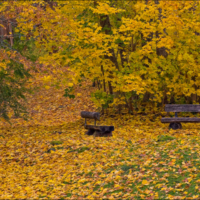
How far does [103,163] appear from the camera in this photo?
7.70m

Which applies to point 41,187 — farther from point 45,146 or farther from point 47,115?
point 47,115

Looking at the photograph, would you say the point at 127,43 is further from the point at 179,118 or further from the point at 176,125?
the point at 176,125

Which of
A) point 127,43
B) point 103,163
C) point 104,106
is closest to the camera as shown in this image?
point 103,163

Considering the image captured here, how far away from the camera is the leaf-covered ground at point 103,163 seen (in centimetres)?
588

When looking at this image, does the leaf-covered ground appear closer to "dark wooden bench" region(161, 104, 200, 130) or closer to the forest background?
the forest background

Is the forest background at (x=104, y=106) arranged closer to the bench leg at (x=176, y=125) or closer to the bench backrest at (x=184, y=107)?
the bench leg at (x=176, y=125)

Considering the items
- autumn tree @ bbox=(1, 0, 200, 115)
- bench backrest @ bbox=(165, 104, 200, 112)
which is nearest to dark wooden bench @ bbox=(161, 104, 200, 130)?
bench backrest @ bbox=(165, 104, 200, 112)

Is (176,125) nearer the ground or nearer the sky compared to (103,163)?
nearer the sky

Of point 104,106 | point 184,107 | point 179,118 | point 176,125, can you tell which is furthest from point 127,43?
point 104,106

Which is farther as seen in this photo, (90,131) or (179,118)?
(90,131)

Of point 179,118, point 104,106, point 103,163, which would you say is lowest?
point 103,163

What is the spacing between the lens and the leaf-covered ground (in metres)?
5.88

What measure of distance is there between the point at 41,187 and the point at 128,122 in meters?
6.80

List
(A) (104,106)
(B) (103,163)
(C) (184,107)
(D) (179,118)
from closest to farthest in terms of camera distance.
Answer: (B) (103,163) → (D) (179,118) → (C) (184,107) → (A) (104,106)
